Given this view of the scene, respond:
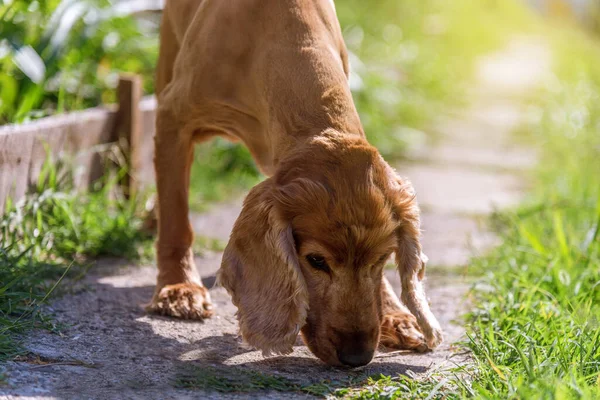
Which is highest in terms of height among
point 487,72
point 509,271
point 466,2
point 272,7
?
point 466,2

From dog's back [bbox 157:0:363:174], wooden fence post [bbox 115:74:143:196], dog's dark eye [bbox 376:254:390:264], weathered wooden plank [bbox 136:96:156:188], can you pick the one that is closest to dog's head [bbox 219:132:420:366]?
dog's dark eye [bbox 376:254:390:264]

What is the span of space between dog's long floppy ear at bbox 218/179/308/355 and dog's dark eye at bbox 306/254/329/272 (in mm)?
53

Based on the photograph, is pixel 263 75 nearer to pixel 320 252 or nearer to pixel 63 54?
pixel 320 252

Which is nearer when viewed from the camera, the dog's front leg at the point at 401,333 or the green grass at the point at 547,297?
the green grass at the point at 547,297

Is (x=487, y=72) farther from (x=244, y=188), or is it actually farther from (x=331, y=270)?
(x=331, y=270)

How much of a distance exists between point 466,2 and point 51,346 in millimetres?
15665

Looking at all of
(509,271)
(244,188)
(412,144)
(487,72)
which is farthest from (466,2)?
(509,271)

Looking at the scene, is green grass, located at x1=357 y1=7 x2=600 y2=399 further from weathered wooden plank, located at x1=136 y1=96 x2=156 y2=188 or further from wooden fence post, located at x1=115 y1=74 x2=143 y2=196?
weathered wooden plank, located at x1=136 y1=96 x2=156 y2=188

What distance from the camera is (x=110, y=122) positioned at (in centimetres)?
484

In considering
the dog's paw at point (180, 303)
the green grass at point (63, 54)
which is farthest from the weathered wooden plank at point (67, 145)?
the dog's paw at point (180, 303)

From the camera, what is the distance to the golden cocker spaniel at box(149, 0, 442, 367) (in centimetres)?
266

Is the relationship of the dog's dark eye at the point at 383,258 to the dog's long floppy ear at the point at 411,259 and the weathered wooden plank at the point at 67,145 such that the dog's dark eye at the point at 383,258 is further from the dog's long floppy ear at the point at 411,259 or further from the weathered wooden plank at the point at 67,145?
the weathered wooden plank at the point at 67,145

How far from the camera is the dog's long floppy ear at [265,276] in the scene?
2.67 m

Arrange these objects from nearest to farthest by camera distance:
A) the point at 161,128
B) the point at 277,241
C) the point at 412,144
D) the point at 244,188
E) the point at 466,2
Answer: the point at 277,241 < the point at 161,128 < the point at 244,188 < the point at 412,144 < the point at 466,2
